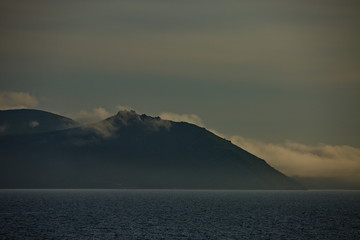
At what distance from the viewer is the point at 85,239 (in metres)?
126

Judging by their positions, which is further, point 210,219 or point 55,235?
point 210,219

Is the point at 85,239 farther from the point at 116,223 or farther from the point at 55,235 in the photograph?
the point at 116,223

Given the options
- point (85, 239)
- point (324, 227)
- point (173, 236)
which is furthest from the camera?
point (324, 227)

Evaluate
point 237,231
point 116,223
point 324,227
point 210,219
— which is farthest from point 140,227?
point 324,227

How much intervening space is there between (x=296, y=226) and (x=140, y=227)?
43608 mm

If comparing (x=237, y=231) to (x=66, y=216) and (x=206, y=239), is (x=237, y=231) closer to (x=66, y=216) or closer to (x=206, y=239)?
(x=206, y=239)

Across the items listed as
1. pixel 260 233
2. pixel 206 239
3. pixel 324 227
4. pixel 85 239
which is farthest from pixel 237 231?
pixel 85 239

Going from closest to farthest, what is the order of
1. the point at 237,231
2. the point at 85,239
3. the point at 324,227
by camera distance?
the point at 85,239, the point at 237,231, the point at 324,227

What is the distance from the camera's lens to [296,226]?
163 meters

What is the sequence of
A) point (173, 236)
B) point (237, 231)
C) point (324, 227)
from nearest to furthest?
1. point (173, 236)
2. point (237, 231)
3. point (324, 227)

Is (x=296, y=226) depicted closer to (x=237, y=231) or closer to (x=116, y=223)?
(x=237, y=231)

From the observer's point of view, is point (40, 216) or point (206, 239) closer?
point (206, 239)

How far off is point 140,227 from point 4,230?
34.5 metres

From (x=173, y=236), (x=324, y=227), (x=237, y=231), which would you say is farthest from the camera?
(x=324, y=227)
